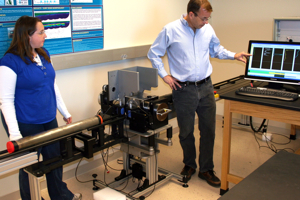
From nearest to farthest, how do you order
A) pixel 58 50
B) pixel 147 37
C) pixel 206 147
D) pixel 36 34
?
pixel 36 34 → pixel 58 50 → pixel 206 147 → pixel 147 37

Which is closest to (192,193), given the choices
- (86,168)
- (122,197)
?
(122,197)

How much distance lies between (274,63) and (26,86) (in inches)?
78.1

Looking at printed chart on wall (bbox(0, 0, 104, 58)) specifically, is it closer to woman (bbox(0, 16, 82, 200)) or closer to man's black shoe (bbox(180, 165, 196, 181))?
woman (bbox(0, 16, 82, 200))

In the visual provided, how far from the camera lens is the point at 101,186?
2729mm

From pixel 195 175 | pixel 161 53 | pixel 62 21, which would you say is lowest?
pixel 195 175

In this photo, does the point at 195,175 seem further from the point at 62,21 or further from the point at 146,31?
the point at 62,21

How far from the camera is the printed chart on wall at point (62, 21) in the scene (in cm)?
227

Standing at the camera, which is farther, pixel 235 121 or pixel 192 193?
pixel 235 121

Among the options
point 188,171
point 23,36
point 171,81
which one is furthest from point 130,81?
point 188,171

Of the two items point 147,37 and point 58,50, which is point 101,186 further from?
point 147,37

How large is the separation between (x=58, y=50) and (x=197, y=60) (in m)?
1.18

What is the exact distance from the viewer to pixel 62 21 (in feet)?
8.47

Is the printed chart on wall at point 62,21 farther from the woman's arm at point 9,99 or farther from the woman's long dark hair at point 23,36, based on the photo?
the woman's arm at point 9,99

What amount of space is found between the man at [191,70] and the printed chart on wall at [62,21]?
0.60 m
